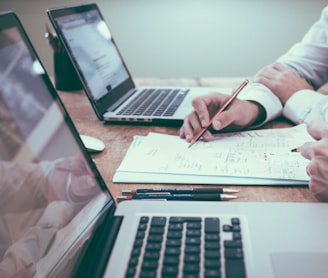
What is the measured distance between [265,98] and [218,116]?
0.19 metres

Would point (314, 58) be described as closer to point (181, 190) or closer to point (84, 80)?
point (84, 80)

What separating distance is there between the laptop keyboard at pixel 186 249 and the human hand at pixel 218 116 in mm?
332

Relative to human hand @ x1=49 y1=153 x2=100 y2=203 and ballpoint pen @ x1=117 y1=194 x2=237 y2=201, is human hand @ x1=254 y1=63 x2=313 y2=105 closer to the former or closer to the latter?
ballpoint pen @ x1=117 y1=194 x2=237 y2=201

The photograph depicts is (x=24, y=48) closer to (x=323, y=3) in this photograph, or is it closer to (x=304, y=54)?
(x=304, y=54)

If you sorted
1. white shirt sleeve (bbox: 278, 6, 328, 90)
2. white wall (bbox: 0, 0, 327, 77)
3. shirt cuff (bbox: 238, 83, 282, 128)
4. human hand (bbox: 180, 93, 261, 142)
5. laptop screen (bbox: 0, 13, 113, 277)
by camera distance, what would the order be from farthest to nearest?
1. white wall (bbox: 0, 0, 327, 77)
2. white shirt sleeve (bbox: 278, 6, 328, 90)
3. shirt cuff (bbox: 238, 83, 282, 128)
4. human hand (bbox: 180, 93, 261, 142)
5. laptop screen (bbox: 0, 13, 113, 277)

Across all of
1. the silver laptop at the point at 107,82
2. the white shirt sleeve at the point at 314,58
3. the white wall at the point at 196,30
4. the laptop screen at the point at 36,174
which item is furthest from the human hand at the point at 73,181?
the white wall at the point at 196,30

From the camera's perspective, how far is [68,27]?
1.03 m

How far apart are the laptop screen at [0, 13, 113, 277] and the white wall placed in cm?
171

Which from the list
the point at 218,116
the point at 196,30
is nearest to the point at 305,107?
the point at 218,116

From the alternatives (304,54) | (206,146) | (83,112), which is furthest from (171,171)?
(304,54)

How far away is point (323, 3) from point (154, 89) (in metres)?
1.31

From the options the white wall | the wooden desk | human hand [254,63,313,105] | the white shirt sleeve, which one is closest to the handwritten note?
the wooden desk

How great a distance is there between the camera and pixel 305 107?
963 mm

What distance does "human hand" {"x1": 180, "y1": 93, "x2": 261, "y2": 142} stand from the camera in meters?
0.85
